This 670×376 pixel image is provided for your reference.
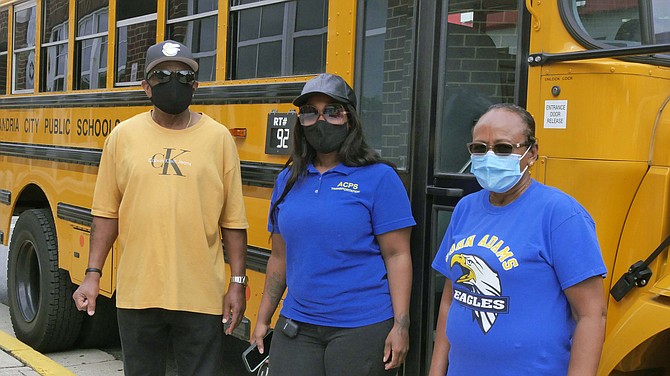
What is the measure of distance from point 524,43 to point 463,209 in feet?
2.55

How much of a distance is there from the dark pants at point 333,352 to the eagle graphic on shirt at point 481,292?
59 centimetres

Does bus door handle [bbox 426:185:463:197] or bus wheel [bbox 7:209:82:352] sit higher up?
bus door handle [bbox 426:185:463:197]

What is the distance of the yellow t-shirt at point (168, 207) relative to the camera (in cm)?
315

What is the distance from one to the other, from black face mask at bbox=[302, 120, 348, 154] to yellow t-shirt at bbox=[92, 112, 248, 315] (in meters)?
0.43

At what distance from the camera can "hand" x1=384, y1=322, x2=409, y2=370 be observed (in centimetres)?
289

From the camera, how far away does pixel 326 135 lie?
9.71ft

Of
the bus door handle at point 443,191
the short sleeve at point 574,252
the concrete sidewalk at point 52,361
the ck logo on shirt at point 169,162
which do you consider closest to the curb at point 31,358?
the concrete sidewalk at point 52,361

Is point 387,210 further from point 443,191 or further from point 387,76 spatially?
point 387,76

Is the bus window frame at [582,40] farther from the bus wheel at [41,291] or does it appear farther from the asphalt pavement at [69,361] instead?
the bus wheel at [41,291]

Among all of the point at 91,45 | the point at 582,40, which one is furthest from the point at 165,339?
the point at 91,45

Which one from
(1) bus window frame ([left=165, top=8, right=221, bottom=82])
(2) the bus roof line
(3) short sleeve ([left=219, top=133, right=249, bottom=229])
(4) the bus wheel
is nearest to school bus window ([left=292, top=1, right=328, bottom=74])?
(1) bus window frame ([left=165, top=8, right=221, bottom=82])

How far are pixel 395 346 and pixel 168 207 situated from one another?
0.93 m

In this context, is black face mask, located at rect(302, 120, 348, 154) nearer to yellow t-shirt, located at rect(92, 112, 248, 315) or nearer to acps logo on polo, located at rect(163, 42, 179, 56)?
yellow t-shirt, located at rect(92, 112, 248, 315)

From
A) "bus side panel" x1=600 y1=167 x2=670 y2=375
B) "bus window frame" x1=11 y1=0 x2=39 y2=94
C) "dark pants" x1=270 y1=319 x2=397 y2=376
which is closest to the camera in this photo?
"bus side panel" x1=600 y1=167 x2=670 y2=375
